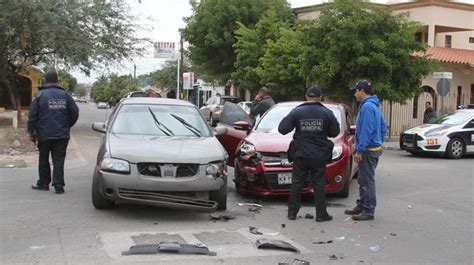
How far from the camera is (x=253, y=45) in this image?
29.3m

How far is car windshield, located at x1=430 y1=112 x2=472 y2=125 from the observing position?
16.9 m

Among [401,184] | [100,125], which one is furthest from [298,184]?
[401,184]

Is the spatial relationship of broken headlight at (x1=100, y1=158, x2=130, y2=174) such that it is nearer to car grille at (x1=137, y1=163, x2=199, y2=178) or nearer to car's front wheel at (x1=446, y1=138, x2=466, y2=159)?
car grille at (x1=137, y1=163, x2=199, y2=178)

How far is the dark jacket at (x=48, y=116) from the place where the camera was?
8898 mm

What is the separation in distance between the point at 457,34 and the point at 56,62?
2395 centimetres

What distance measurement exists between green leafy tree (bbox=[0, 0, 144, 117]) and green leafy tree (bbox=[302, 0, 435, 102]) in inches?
302

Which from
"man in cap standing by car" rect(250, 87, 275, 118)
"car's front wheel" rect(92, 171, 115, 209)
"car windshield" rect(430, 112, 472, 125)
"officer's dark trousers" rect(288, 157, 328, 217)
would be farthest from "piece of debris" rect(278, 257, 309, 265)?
"car windshield" rect(430, 112, 472, 125)

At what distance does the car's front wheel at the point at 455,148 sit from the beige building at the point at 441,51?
882 cm

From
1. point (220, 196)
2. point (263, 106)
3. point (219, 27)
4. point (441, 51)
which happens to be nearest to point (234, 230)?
point (220, 196)

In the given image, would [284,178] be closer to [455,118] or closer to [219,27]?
[455,118]

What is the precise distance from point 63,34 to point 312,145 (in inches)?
627

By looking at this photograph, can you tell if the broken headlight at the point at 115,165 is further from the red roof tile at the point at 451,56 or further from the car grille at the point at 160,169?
the red roof tile at the point at 451,56

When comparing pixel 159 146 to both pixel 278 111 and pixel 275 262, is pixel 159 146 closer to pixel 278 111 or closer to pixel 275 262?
pixel 275 262

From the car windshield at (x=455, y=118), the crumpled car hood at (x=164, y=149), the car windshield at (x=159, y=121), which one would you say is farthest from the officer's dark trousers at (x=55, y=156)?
the car windshield at (x=455, y=118)
